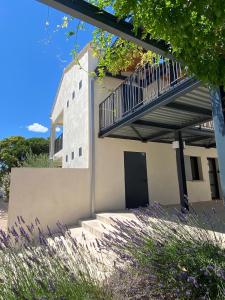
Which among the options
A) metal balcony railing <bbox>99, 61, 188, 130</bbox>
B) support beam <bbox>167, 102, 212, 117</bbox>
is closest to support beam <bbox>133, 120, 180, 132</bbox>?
metal balcony railing <bbox>99, 61, 188, 130</bbox>

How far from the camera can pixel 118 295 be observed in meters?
2.08

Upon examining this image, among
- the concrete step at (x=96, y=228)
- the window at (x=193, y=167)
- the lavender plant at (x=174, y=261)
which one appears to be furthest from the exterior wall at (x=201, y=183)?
the lavender plant at (x=174, y=261)

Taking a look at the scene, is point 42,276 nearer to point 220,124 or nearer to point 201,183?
point 220,124

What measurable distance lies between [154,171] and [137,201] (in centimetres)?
171

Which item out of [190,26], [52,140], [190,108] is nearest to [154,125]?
[190,108]

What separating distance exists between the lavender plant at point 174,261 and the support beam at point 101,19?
2.20 metres

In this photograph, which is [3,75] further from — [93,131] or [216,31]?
[216,31]

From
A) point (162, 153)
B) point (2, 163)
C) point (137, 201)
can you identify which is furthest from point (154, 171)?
point (2, 163)

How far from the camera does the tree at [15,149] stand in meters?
22.0

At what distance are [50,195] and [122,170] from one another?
10.5 ft

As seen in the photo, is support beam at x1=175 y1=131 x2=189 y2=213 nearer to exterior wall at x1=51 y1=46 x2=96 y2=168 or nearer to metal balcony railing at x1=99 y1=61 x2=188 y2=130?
metal balcony railing at x1=99 y1=61 x2=188 y2=130

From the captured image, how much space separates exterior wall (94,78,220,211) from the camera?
8844 millimetres

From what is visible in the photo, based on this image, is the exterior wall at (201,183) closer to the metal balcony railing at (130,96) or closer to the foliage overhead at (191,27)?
the metal balcony railing at (130,96)

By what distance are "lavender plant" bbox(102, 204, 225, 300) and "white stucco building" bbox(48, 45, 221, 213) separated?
4679mm
